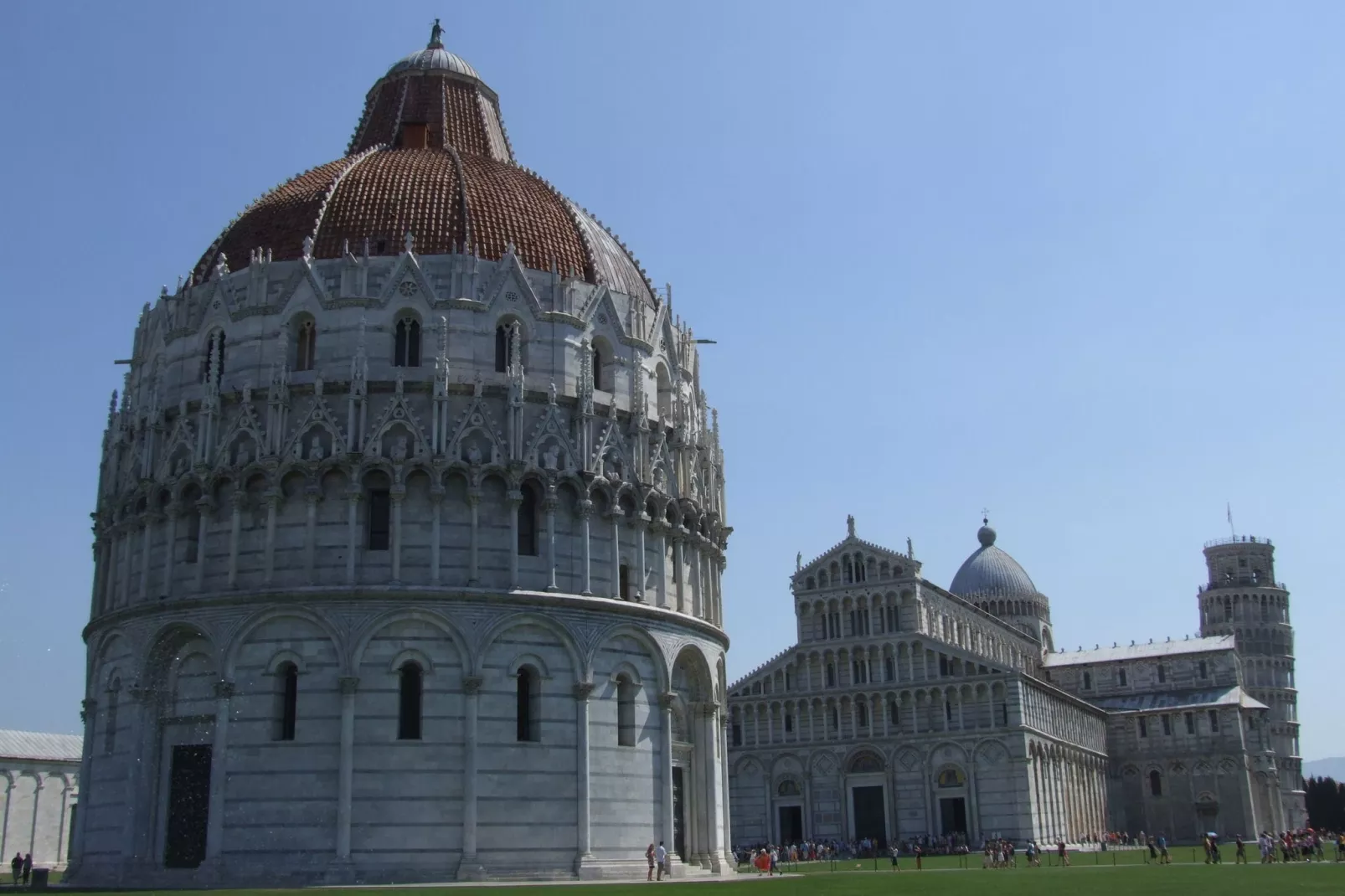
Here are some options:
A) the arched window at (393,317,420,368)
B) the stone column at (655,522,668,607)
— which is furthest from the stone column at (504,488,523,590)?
the stone column at (655,522,668,607)

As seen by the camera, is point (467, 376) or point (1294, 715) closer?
point (467, 376)

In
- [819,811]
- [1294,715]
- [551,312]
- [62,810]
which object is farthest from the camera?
[1294,715]

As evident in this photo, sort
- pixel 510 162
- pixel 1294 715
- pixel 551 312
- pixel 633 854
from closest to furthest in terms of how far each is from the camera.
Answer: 1. pixel 633 854
2. pixel 551 312
3. pixel 510 162
4. pixel 1294 715

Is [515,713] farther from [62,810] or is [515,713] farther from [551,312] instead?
[62,810]

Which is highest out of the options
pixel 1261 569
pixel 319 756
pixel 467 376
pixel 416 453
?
pixel 1261 569

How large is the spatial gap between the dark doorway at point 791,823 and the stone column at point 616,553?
49.2 metres

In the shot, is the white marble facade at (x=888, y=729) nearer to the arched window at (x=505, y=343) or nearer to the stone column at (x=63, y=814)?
the stone column at (x=63, y=814)

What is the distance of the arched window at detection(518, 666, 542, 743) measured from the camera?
36125 mm

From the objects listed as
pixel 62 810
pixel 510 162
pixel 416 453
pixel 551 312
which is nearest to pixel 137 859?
pixel 416 453

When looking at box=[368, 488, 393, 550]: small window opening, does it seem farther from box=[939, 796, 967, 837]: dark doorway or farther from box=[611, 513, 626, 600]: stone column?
box=[939, 796, 967, 837]: dark doorway

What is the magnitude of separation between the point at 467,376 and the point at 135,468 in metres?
10.5

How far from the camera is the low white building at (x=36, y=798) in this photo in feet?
224

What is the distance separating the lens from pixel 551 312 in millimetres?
39812

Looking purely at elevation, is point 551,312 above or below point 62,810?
above
